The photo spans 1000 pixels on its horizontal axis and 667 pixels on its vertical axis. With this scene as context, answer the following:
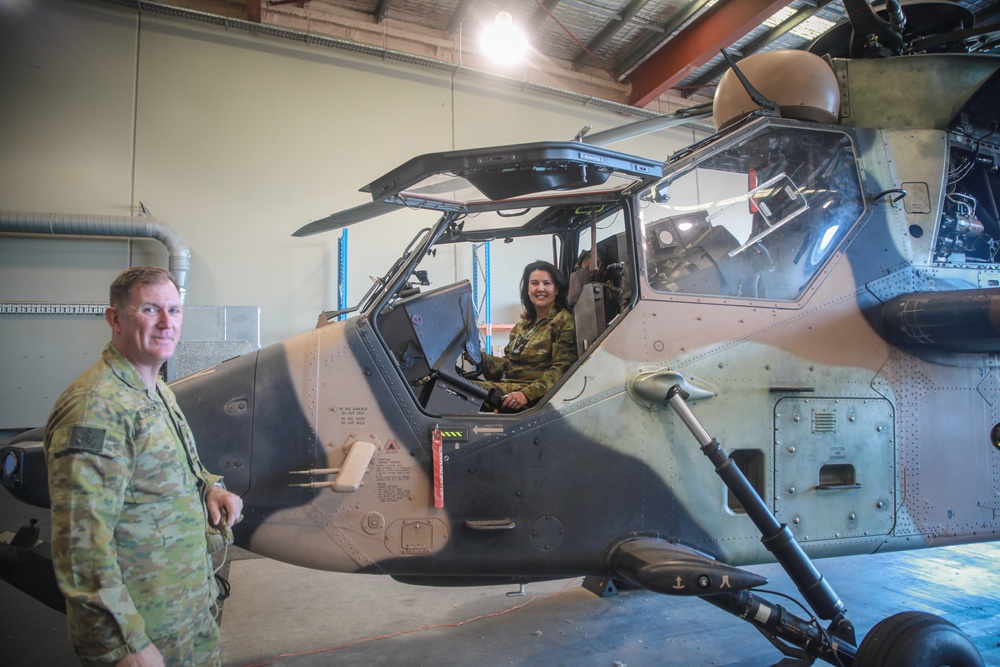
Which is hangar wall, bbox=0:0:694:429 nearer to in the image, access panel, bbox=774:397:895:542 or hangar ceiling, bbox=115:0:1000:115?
hangar ceiling, bbox=115:0:1000:115

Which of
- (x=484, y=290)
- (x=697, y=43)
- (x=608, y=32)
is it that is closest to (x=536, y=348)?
(x=484, y=290)

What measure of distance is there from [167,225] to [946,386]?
27.2 feet

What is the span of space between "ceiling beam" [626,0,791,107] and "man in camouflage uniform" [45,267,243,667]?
7.54 meters

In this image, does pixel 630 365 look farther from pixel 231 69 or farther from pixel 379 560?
pixel 231 69

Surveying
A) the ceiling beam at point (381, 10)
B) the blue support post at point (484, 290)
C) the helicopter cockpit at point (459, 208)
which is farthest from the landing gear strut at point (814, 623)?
the ceiling beam at point (381, 10)

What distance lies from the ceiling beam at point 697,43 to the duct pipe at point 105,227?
736cm

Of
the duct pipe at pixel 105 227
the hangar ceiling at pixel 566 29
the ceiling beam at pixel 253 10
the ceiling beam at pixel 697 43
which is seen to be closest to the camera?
the duct pipe at pixel 105 227

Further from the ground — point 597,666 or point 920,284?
point 920,284

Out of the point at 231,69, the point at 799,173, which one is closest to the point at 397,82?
the point at 231,69

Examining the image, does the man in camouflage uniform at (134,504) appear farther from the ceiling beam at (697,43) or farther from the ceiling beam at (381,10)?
the ceiling beam at (381,10)

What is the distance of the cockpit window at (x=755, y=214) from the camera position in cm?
328

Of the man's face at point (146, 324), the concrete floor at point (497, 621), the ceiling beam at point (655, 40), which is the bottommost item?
the concrete floor at point (497, 621)

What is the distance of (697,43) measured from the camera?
8609mm

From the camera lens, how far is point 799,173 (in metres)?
3.54
